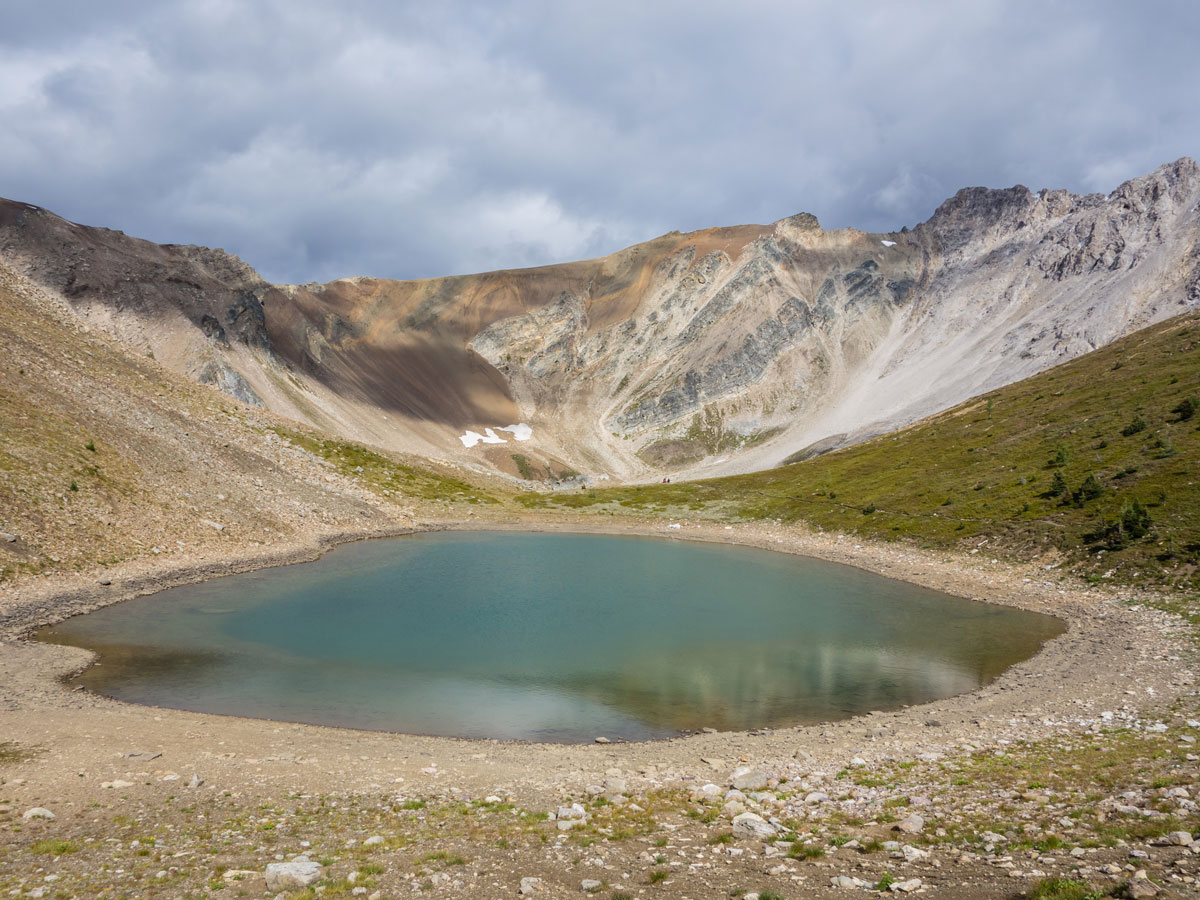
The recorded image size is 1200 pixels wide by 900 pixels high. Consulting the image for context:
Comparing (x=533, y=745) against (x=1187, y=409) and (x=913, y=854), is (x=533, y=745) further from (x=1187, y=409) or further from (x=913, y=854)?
(x=1187, y=409)

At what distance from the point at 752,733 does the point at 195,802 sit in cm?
1706

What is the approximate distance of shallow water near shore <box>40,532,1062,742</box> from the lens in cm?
2553

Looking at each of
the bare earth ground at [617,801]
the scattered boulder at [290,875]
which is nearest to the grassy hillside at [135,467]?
the bare earth ground at [617,801]

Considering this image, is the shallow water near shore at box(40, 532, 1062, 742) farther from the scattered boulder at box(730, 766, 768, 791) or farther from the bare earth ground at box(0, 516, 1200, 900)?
the scattered boulder at box(730, 766, 768, 791)

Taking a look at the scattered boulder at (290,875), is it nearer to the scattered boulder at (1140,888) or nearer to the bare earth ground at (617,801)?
the bare earth ground at (617,801)

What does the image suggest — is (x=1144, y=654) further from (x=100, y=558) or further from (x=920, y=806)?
(x=100, y=558)

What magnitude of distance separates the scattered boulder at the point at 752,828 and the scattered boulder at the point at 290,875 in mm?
8417

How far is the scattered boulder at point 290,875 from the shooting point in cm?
1151

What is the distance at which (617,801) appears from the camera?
16.6 metres

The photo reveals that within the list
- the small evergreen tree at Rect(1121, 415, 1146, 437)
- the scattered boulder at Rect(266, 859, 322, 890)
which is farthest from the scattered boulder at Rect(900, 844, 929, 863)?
the small evergreen tree at Rect(1121, 415, 1146, 437)

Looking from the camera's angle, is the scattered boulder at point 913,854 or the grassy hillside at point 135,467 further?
the grassy hillside at point 135,467

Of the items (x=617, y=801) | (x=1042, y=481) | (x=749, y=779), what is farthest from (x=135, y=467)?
(x=1042, y=481)

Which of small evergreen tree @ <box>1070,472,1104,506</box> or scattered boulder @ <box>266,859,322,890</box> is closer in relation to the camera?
scattered boulder @ <box>266,859,322,890</box>

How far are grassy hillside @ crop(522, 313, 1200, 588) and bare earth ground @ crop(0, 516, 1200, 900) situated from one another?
22.0 m
